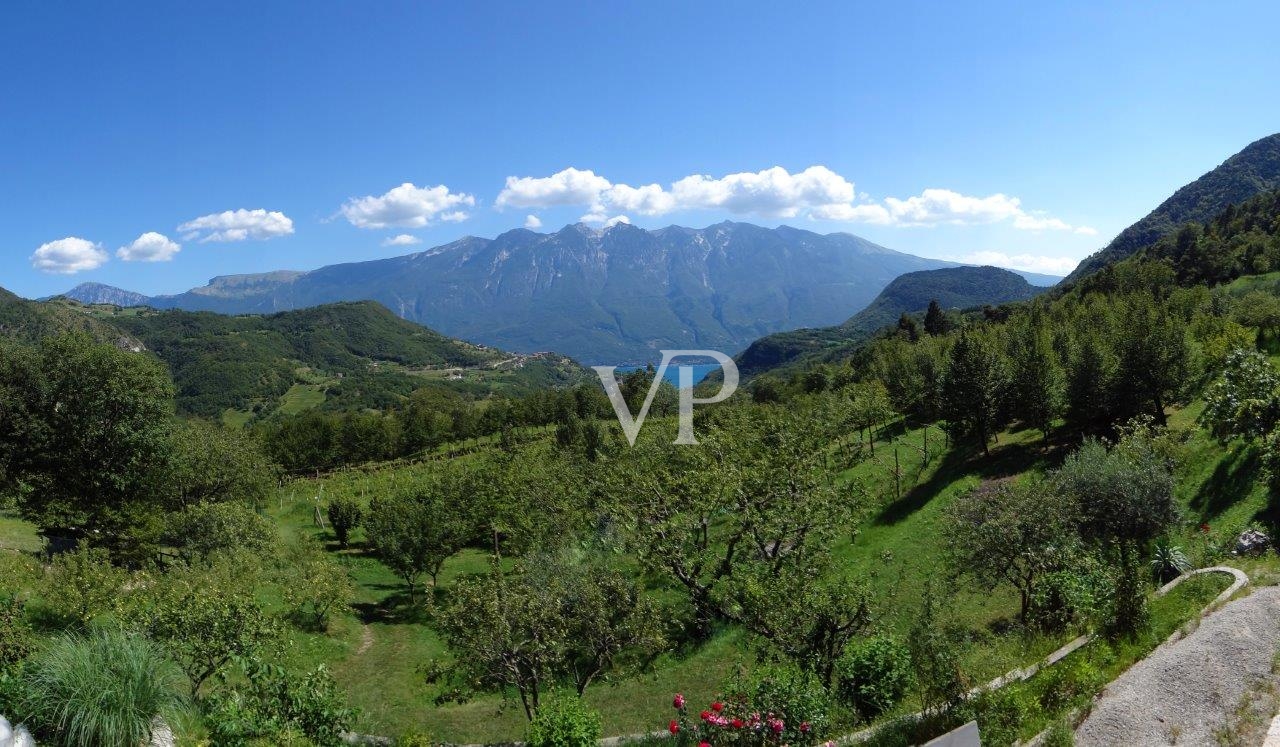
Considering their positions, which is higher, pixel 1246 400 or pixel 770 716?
pixel 1246 400

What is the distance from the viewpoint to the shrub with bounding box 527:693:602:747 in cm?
1169

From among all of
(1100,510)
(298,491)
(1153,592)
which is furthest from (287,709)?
(298,491)

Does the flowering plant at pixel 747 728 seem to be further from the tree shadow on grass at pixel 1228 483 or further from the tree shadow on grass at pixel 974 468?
the tree shadow on grass at pixel 974 468

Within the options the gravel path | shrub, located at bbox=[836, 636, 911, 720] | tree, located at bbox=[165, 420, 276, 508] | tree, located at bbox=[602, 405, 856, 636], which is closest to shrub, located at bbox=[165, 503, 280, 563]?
tree, located at bbox=[165, 420, 276, 508]

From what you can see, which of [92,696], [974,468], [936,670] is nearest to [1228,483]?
[974,468]

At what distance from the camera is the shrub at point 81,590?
1906 centimetres

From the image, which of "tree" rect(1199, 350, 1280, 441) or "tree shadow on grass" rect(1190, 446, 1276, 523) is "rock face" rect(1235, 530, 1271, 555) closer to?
"tree shadow on grass" rect(1190, 446, 1276, 523)

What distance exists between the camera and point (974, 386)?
39.4m

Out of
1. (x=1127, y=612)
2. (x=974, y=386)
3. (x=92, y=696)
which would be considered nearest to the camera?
(x=92, y=696)

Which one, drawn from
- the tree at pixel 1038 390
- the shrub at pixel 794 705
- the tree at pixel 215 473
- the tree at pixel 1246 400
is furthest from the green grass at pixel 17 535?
the tree at pixel 1038 390

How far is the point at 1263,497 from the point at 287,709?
29786mm

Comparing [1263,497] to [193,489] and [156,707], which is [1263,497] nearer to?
[156,707]

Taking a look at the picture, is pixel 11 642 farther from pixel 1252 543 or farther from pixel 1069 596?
pixel 1252 543

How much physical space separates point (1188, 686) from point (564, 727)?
10501 mm
